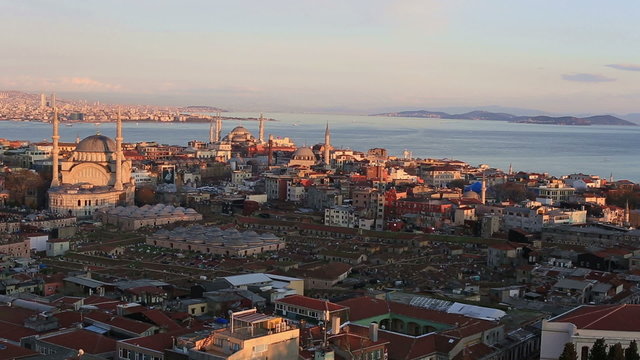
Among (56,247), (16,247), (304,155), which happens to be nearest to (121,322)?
(16,247)

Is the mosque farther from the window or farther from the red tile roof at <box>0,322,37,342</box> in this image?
the window

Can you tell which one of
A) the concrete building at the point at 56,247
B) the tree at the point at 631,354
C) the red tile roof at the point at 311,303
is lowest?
the concrete building at the point at 56,247

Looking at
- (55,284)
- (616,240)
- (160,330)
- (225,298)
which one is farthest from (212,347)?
(616,240)

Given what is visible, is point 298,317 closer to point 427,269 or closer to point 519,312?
point 519,312

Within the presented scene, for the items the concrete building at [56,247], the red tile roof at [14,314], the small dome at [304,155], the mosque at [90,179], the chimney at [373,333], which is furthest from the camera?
the small dome at [304,155]

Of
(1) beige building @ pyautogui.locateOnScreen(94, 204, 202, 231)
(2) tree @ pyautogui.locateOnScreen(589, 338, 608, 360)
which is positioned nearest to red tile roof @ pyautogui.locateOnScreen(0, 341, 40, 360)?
(2) tree @ pyautogui.locateOnScreen(589, 338, 608, 360)

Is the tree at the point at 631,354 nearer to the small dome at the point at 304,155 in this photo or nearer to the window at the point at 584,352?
the window at the point at 584,352

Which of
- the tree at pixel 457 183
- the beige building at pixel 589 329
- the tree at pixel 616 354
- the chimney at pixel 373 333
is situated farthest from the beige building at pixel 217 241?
the tree at pixel 457 183
